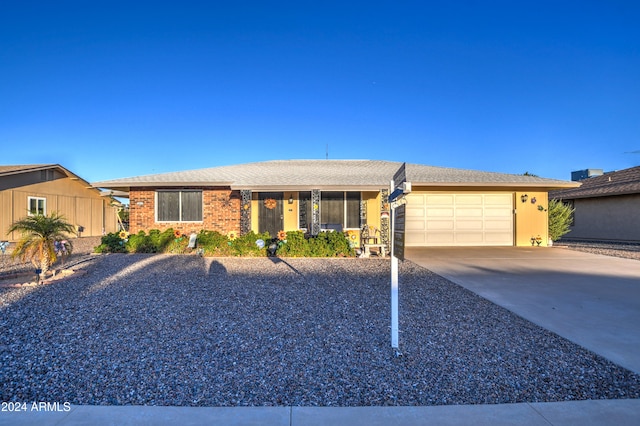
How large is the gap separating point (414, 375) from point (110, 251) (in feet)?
39.0

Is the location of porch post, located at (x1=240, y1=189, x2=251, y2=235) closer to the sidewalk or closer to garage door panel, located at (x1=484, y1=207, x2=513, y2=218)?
garage door panel, located at (x1=484, y1=207, x2=513, y2=218)

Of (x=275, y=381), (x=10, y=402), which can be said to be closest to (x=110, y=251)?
(x=10, y=402)

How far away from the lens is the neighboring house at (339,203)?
13.0 metres

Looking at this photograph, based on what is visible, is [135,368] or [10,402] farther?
[135,368]

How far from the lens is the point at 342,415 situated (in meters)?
2.70

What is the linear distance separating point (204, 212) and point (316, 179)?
4.41m

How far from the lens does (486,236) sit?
14.5m

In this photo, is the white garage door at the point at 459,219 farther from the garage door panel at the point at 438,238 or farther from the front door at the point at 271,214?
the front door at the point at 271,214


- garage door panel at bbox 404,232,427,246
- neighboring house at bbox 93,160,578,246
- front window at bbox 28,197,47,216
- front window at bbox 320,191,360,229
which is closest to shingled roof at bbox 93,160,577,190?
neighboring house at bbox 93,160,578,246

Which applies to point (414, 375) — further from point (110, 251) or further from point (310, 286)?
point (110, 251)

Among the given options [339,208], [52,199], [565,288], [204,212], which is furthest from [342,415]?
[52,199]

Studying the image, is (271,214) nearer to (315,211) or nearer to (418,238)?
(315,211)

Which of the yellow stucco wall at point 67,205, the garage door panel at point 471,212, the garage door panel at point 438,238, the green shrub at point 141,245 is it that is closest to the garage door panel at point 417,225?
the garage door panel at point 438,238

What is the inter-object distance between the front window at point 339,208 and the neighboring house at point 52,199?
10.4 m
